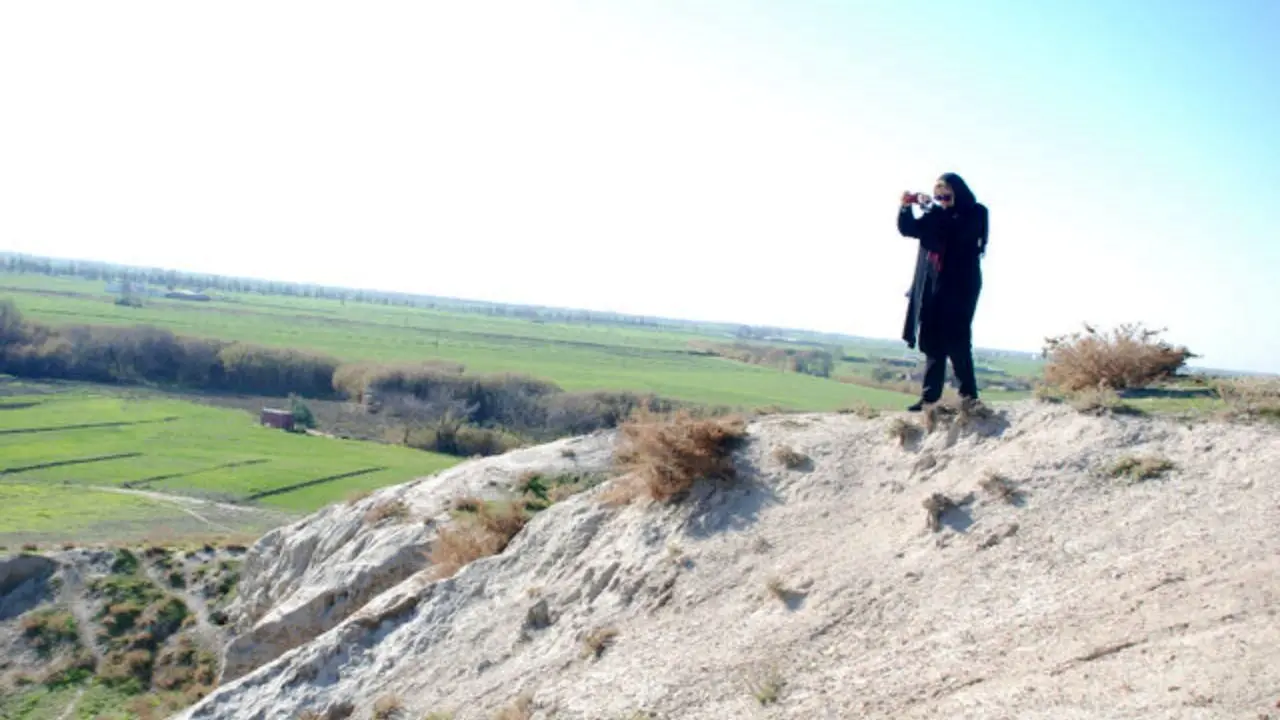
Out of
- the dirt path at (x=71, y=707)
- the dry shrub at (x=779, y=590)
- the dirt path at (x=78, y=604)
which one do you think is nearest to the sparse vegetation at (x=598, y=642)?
the dry shrub at (x=779, y=590)

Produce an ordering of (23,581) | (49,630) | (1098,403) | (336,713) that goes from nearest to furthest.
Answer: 1. (1098,403)
2. (336,713)
3. (49,630)
4. (23,581)

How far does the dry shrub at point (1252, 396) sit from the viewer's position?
9094 mm

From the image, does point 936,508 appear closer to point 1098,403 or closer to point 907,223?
point 1098,403

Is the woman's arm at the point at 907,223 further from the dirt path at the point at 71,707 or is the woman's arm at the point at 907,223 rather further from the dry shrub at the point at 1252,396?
the dirt path at the point at 71,707

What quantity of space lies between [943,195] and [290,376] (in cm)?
9018

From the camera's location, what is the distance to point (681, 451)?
38.9ft

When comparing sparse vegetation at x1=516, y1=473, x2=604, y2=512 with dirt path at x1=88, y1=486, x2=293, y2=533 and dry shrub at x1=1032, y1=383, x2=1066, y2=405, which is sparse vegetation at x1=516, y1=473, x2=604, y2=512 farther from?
dirt path at x1=88, y1=486, x2=293, y2=533

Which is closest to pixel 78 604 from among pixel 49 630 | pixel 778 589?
pixel 49 630

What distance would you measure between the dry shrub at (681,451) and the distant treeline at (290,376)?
164 ft

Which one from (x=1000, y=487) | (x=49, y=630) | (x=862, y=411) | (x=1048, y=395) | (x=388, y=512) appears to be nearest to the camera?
(x=1000, y=487)

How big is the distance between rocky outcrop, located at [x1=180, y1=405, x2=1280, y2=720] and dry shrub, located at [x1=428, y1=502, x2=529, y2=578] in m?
0.39

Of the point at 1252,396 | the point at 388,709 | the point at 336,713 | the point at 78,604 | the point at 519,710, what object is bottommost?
the point at 78,604

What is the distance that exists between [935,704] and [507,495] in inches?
396

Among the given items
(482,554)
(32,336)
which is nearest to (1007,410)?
(482,554)
